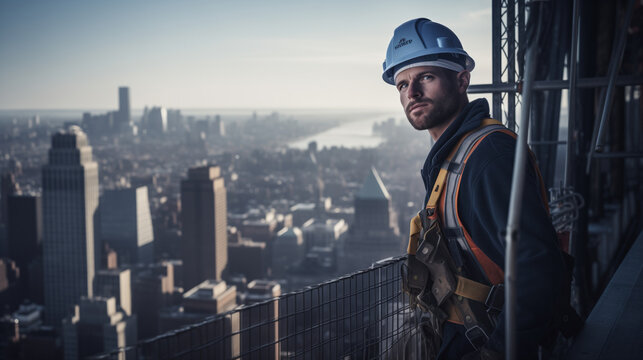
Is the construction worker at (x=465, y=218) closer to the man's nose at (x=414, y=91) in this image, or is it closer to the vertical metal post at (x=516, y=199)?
the man's nose at (x=414, y=91)

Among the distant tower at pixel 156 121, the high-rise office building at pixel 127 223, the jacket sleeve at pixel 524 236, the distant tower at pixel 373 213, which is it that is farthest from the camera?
the distant tower at pixel 156 121

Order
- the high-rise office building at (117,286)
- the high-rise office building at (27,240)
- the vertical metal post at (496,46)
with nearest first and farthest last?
the vertical metal post at (496,46) → the high-rise office building at (117,286) → the high-rise office building at (27,240)

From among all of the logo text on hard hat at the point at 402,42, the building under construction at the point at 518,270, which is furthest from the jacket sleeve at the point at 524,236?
the logo text on hard hat at the point at 402,42

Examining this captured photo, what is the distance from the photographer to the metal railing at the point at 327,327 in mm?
1262

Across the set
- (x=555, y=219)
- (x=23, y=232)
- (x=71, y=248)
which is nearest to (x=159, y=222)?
(x=71, y=248)

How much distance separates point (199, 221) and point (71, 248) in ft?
26.1

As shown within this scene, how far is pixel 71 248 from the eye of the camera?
29562mm

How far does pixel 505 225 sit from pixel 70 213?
110 ft

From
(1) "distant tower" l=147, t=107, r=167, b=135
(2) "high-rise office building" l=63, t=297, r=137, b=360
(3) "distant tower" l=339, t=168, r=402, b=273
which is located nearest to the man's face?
(2) "high-rise office building" l=63, t=297, r=137, b=360

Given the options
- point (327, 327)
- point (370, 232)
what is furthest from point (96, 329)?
point (327, 327)

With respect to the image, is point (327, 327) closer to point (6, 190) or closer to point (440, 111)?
point (440, 111)

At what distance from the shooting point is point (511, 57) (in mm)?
2395

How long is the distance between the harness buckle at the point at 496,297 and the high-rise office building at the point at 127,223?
3085 centimetres

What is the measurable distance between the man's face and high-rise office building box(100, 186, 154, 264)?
101ft
